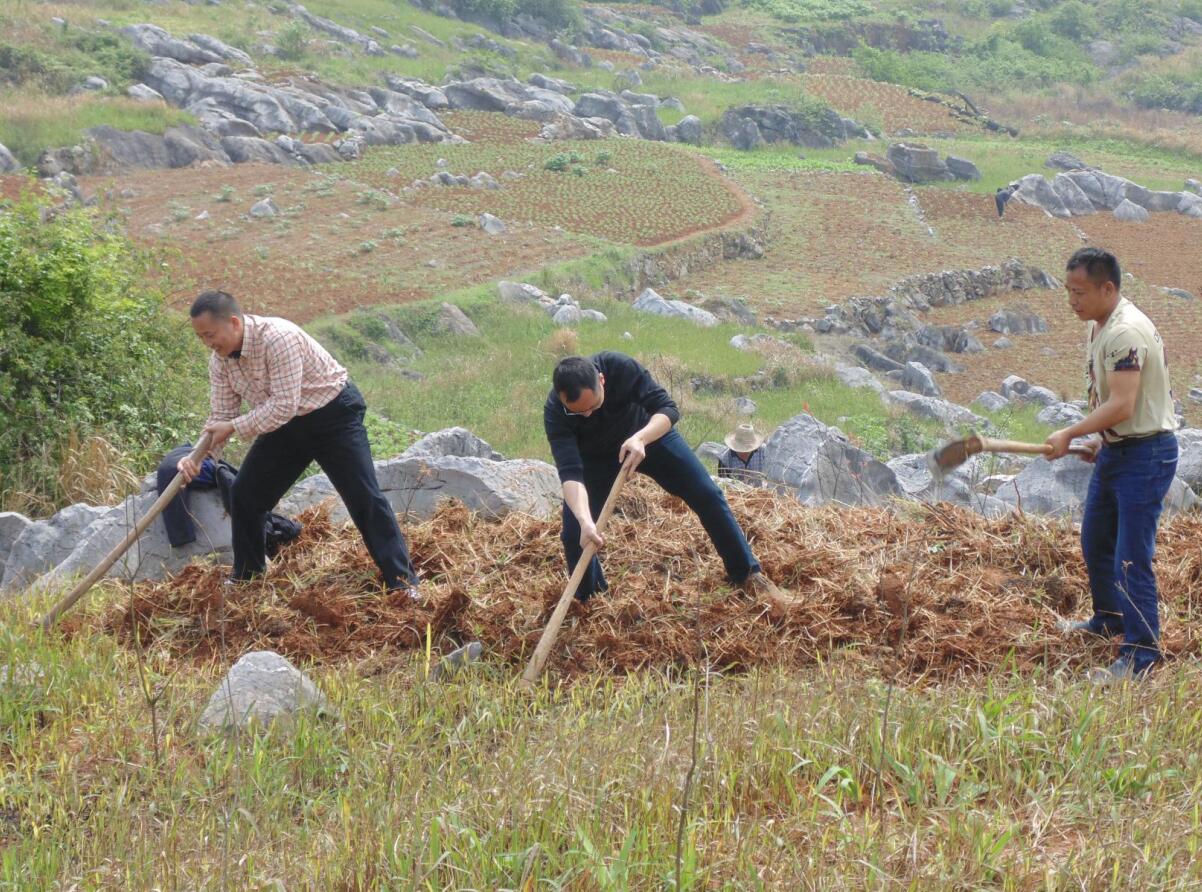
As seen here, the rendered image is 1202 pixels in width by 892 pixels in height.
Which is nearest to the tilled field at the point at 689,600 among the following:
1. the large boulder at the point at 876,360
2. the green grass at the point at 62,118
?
the large boulder at the point at 876,360

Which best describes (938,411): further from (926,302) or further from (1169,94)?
(1169,94)

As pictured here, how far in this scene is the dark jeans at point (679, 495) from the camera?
5168 millimetres

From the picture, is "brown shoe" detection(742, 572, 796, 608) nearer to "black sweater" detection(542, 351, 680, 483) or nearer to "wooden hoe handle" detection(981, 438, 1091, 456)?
"black sweater" detection(542, 351, 680, 483)

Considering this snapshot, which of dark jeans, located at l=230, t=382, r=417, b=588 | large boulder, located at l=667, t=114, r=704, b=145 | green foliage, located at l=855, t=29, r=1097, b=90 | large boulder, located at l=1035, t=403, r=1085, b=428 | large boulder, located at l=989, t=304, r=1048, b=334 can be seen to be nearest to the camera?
dark jeans, located at l=230, t=382, r=417, b=588

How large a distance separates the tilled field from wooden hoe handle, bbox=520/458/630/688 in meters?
0.21

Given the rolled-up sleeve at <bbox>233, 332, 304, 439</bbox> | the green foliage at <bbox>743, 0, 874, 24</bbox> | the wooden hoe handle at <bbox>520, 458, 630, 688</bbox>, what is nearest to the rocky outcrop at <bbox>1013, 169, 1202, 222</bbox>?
the wooden hoe handle at <bbox>520, 458, 630, 688</bbox>

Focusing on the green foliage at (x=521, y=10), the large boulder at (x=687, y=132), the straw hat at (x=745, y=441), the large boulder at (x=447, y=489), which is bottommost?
the large boulder at (x=687, y=132)

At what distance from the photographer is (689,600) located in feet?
17.5

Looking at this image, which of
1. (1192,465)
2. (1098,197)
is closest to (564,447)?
(1192,465)

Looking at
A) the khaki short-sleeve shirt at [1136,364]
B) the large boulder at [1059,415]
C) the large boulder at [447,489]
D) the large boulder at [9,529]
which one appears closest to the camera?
A: the khaki short-sleeve shirt at [1136,364]

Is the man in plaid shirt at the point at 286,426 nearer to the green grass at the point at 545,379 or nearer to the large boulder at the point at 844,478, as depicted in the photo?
the large boulder at the point at 844,478

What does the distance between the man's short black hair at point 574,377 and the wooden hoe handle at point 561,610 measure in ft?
1.27

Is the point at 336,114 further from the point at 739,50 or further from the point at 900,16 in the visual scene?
the point at 900,16

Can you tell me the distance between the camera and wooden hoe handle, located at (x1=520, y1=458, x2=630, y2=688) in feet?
15.4
